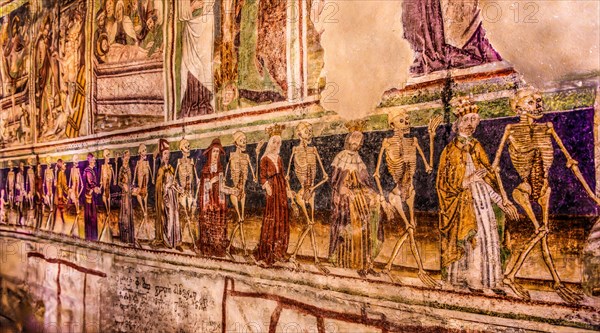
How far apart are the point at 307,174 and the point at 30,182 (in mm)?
5132

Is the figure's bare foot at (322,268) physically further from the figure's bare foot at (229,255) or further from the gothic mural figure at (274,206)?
the figure's bare foot at (229,255)

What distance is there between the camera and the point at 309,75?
3209mm

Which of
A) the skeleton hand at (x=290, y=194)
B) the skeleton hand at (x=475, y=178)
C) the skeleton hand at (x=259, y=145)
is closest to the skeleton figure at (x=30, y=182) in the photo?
the skeleton hand at (x=259, y=145)

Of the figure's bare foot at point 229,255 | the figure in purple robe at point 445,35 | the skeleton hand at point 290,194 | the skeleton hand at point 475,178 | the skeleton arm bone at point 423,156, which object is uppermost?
the figure in purple robe at point 445,35

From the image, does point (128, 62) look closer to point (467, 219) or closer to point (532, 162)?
point (467, 219)

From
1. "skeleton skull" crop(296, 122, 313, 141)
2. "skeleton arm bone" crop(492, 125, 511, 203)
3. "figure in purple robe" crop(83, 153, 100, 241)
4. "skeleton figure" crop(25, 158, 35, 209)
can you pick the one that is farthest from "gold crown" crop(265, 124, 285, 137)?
"skeleton figure" crop(25, 158, 35, 209)

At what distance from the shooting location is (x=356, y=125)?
9.71 feet

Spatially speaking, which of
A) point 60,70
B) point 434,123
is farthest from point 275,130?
point 60,70

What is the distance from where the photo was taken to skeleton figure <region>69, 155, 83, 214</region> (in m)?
5.60

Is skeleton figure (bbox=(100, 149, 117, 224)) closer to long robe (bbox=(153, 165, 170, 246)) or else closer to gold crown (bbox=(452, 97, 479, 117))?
long robe (bbox=(153, 165, 170, 246))

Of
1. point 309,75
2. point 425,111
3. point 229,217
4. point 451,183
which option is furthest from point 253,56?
point 451,183

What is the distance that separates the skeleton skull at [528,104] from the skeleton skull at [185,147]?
272 cm

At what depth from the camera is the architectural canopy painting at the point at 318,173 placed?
2.29m

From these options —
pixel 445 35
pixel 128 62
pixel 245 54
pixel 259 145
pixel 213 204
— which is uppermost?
pixel 128 62
